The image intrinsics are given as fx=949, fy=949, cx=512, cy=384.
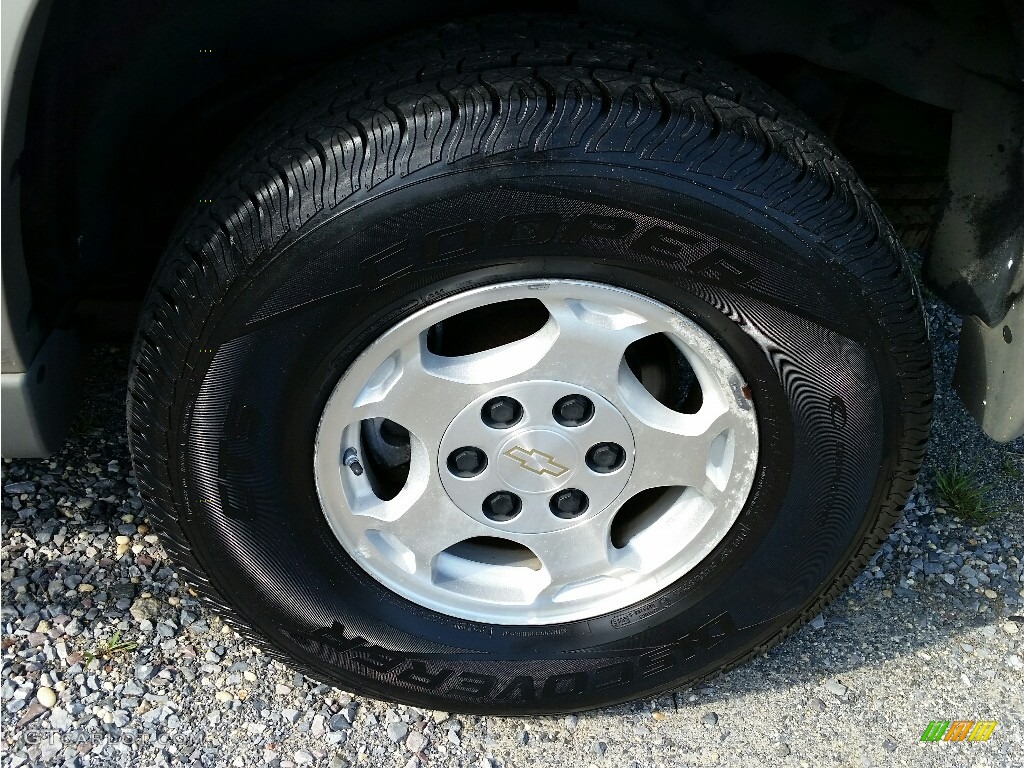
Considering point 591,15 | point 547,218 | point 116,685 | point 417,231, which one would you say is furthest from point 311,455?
point 591,15

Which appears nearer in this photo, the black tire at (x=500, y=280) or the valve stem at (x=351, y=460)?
the black tire at (x=500, y=280)

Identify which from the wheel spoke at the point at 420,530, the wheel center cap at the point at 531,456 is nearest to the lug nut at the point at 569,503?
the wheel center cap at the point at 531,456

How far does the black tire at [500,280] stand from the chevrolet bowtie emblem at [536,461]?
Answer: 0.33m

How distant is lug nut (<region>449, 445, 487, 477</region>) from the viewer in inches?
67.4

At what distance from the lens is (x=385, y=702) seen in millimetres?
1942

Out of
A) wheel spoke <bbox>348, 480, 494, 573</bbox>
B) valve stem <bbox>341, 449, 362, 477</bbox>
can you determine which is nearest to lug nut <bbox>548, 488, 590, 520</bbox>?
wheel spoke <bbox>348, 480, 494, 573</bbox>

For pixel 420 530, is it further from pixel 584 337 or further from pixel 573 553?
pixel 584 337

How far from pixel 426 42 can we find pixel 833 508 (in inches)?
44.3

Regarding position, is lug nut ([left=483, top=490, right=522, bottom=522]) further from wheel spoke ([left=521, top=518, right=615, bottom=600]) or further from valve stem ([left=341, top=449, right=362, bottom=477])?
valve stem ([left=341, top=449, right=362, bottom=477])

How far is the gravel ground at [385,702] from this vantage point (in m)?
1.87

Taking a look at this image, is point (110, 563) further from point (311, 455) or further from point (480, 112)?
point (480, 112)

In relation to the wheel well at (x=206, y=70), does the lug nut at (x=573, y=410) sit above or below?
below

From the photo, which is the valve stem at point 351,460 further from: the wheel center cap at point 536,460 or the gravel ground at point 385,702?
the gravel ground at point 385,702

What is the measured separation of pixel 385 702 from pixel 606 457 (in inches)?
27.8
